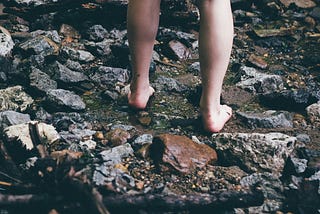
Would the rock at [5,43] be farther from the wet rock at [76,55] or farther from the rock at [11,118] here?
the rock at [11,118]

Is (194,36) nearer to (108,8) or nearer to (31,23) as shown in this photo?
(108,8)

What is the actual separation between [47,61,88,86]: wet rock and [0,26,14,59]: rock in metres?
0.28

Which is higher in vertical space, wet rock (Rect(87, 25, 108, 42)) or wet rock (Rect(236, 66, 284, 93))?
wet rock (Rect(87, 25, 108, 42))

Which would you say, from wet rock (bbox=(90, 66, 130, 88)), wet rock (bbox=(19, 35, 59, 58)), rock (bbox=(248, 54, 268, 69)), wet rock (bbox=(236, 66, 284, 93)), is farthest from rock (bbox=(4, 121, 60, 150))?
rock (bbox=(248, 54, 268, 69))

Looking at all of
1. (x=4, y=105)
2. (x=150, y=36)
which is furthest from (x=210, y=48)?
(x=4, y=105)

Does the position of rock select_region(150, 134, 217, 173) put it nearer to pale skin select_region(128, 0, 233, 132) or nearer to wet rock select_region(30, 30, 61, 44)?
pale skin select_region(128, 0, 233, 132)

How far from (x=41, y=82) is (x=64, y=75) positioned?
0.14m

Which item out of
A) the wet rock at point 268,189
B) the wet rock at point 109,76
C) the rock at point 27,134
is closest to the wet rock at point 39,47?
the wet rock at point 109,76

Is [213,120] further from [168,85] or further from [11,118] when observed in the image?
[11,118]

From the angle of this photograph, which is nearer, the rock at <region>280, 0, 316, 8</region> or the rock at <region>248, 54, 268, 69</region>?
the rock at <region>248, 54, 268, 69</region>

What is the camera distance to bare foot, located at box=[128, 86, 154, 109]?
2.48 m

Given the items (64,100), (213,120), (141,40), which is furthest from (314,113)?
(64,100)

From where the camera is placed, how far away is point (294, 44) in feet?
11.3

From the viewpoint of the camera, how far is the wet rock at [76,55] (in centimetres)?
297
